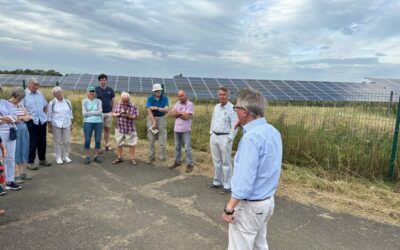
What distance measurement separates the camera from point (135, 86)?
20078 mm

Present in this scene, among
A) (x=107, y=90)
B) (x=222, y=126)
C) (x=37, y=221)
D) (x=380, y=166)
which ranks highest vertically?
(x=107, y=90)

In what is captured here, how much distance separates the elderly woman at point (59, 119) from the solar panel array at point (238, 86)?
9.27m

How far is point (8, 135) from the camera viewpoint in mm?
5281

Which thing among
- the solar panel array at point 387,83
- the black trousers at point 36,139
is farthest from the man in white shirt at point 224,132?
the solar panel array at point 387,83

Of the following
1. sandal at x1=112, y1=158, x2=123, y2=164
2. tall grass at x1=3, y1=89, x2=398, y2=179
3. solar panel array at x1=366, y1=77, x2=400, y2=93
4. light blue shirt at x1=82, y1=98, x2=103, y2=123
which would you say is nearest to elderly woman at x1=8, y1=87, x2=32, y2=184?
light blue shirt at x1=82, y1=98, x2=103, y2=123

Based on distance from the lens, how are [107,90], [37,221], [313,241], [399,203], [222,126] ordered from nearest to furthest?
1. [313,241]
2. [37,221]
3. [399,203]
4. [222,126]
5. [107,90]

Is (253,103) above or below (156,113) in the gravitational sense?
above

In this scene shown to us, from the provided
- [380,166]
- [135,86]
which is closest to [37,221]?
[380,166]

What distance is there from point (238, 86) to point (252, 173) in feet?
61.5

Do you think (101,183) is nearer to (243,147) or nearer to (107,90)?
(107,90)

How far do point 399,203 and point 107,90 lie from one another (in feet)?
22.5

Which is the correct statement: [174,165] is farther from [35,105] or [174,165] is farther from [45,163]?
[35,105]

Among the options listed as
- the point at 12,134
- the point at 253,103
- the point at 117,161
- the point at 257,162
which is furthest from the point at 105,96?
the point at 257,162

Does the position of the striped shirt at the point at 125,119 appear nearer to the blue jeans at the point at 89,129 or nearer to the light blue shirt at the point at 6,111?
the blue jeans at the point at 89,129
